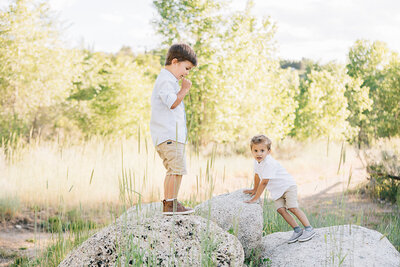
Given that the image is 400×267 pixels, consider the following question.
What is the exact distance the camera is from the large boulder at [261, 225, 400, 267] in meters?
3.48

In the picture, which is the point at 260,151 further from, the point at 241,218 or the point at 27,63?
the point at 27,63

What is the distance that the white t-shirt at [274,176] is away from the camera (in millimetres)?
3988

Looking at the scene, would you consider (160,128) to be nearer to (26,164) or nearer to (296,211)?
(296,211)

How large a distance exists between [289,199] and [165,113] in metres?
1.60

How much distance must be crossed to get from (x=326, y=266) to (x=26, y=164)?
24.6 feet

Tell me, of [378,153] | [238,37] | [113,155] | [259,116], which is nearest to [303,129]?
[259,116]

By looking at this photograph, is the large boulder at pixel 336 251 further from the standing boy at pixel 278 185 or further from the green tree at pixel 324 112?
the green tree at pixel 324 112

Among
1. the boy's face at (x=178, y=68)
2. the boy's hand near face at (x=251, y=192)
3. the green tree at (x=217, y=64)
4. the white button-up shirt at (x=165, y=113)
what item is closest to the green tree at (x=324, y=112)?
the green tree at (x=217, y=64)

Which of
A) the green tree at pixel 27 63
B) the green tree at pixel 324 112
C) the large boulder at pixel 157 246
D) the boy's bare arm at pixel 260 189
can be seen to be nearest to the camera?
the large boulder at pixel 157 246

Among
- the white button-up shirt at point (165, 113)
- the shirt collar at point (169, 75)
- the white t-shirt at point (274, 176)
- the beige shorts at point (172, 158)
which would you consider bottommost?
the white t-shirt at point (274, 176)

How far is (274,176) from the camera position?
3982mm

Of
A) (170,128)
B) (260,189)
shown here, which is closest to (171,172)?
(170,128)

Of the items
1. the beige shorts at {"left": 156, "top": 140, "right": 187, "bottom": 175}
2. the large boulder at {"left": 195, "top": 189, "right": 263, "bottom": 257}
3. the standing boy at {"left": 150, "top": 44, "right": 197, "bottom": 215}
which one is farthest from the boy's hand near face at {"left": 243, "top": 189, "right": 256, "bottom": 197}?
the beige shorts at {"left": 156, "top": 140, "right": 187, "bottom": 175}

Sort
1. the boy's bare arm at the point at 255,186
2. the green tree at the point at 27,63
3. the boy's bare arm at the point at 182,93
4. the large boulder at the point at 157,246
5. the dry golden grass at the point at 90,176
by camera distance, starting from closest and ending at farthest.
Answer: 1. the large boulder at the point at 157,246
2. the boy's bare arm at the point at 182,93
3. the boy's bare arm at the point at 255,186
4. the dry golden grass at the point at 90,176
5. the green tree at the point at 27,63
